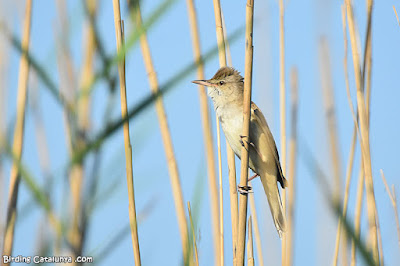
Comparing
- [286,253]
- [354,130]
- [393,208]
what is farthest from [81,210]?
[393,208]

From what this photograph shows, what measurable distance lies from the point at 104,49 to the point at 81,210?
42cm

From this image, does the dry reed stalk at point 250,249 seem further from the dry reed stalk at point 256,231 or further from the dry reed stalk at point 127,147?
the dry reed stalk at point 127,147

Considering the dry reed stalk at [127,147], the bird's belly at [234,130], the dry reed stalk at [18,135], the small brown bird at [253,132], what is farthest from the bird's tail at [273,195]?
the dry reed stalk at [18,135]

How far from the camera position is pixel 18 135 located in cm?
158

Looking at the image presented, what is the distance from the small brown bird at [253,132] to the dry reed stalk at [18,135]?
104 cm

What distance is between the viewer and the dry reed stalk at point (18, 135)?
1481 millimetres

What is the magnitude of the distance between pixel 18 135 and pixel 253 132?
131 cm

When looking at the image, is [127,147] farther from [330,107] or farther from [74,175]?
[330,107]

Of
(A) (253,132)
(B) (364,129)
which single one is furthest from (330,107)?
(A) (253,132)

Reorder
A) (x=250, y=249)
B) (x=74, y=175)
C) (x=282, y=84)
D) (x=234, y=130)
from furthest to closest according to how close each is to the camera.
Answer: (x=234, y=130) → (x=282, y=84) → (x=250, y=249) → (x=74, y=175)

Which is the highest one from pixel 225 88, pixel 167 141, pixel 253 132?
pixel 225 88

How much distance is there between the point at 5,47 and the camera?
78.0 inches

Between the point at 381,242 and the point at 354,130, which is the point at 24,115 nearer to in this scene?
the point at 354,130

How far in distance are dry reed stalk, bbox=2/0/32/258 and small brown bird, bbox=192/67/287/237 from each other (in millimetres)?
1037
